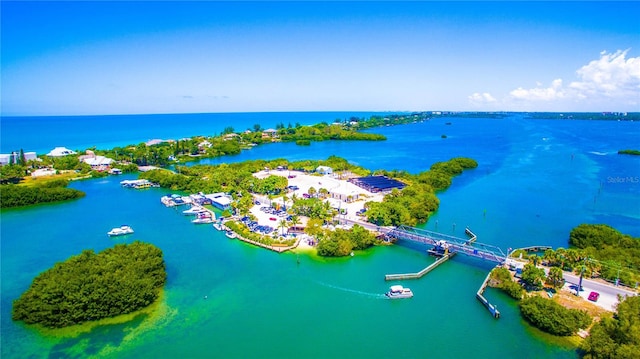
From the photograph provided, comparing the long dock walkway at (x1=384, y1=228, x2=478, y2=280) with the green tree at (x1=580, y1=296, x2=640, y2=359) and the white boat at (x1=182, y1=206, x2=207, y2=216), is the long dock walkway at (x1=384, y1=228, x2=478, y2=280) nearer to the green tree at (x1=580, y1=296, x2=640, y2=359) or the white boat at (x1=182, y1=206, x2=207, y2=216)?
the green tree at (x1=580, y1=296, x2=640, y2=359)

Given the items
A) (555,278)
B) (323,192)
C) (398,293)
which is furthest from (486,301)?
(323,192)

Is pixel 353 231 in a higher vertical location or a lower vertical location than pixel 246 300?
higher

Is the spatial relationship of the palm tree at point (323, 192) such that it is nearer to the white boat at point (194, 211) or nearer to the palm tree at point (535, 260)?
the white boat at point (194, 211)

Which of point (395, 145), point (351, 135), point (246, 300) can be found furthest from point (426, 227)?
point (351, 135)

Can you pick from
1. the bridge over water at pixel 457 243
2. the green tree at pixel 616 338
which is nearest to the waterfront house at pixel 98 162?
the bridge over water at pixel 457 243

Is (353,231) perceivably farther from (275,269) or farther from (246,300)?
(246,300)

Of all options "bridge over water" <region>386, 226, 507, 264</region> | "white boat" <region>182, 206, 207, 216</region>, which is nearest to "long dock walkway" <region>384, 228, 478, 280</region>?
"bridge over water" <region>386, 226, 507, 264</region>

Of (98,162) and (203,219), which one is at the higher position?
(98,162)

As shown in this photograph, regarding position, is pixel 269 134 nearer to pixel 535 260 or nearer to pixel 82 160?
pixel 82 160
